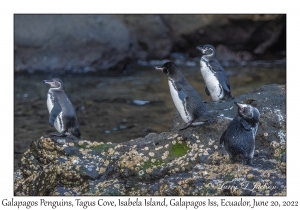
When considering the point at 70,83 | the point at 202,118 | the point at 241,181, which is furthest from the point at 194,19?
the point at 241,181

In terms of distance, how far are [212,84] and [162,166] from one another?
2030mm

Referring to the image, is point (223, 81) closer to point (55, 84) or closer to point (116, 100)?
point (55, 84)

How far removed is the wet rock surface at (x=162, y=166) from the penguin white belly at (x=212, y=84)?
3.63ft

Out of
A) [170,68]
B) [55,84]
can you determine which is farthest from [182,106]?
[55,84]

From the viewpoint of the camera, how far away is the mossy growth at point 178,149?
484 cm

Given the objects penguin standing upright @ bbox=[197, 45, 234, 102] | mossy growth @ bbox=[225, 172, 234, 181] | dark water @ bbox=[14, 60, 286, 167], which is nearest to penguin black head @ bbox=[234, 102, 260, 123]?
mossy growth @ bbox=[225, 172, 234, 181]

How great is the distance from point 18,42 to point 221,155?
8673 mm

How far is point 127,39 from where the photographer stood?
13.3m

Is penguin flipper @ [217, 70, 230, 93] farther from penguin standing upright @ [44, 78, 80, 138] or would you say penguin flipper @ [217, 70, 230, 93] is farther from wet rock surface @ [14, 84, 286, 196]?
penguin standing upright @ [44, 78, 80, 138]

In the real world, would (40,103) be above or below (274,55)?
below

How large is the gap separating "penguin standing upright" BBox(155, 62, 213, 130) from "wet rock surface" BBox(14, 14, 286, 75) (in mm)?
7514

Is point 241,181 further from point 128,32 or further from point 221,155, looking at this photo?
point 128,32

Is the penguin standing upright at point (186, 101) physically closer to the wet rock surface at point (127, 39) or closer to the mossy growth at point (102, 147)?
the mossy growth at point (102, 147)

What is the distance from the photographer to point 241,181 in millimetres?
4289
